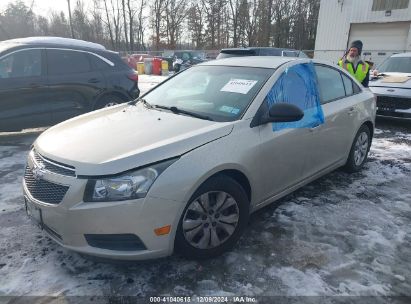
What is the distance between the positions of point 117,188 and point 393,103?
7.17 meters

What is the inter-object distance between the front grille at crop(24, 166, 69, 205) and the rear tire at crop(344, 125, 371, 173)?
3.74m

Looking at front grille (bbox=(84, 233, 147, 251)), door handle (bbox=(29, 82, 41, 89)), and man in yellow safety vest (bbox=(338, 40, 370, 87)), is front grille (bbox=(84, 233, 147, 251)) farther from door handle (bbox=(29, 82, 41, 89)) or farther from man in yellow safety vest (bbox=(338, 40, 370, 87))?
man in yellow safety vest (bbox=(338, 40, 370, 87))

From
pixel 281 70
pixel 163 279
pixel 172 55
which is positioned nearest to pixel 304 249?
pixel 163 279

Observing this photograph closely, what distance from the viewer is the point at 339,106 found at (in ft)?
13.8

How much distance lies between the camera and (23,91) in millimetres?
6062

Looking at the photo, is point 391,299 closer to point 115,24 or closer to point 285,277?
point 285,277

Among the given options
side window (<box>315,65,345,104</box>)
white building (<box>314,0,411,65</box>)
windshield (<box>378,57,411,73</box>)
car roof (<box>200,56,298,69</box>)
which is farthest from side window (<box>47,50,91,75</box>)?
white building (<box>314,0,411,65</box>)

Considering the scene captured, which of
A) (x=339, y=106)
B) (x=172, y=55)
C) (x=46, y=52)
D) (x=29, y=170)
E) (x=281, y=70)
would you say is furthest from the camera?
(x=172, y=55)

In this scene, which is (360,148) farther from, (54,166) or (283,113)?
(54,166)

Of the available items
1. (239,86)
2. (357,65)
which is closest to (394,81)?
(357,65)

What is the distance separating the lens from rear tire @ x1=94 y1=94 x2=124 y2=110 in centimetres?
703

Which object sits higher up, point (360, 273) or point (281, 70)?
point (281, 70)

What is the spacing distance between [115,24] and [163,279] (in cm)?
5828

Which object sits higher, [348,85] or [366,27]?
[366,27]
